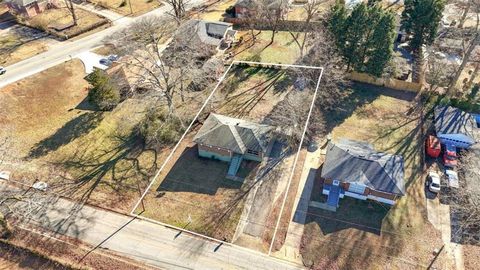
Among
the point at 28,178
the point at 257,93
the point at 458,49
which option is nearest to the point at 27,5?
the point at 28,178

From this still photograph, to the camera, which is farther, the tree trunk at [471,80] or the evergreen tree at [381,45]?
the tree trunk at [471,80]

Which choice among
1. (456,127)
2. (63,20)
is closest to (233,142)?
(456,127)

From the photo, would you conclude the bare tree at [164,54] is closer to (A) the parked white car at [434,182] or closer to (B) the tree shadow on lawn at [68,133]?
(B) the tree shadow on lawn at [68,133]

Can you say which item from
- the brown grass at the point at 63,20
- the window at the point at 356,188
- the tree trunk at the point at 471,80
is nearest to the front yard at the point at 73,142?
the brown grass at the point at 63,20

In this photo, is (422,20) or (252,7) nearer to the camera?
(422,20)

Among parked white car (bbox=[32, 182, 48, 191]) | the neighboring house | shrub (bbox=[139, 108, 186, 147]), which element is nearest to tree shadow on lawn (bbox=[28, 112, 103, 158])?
parked white car (bbox=[32, 182, 48, 191])

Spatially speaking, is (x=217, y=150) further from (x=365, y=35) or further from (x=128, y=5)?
(x=128, y=5)
